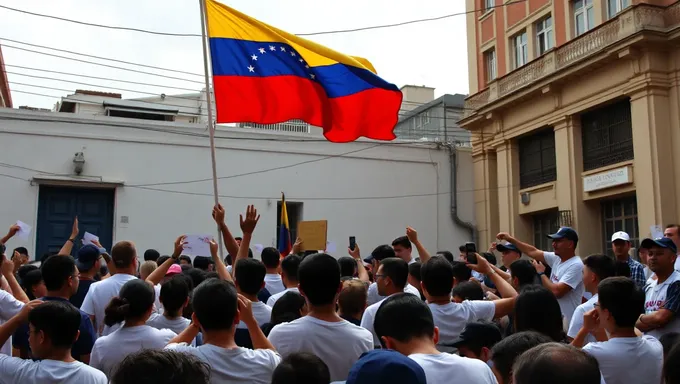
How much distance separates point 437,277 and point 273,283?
2.46 meters

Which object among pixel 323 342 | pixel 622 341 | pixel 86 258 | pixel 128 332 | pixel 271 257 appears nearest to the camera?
pixel 323 342

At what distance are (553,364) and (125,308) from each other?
2.77 meters

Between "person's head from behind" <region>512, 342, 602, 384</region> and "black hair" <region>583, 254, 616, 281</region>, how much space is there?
3.17 metres

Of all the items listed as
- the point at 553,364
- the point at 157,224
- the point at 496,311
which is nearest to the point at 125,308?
the point at 496,311

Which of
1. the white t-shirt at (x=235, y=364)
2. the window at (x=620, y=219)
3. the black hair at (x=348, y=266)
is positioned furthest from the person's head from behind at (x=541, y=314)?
the window at (x=620, y=219)

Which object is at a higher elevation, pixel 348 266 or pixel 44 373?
pixel 348 266

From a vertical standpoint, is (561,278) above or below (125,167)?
below

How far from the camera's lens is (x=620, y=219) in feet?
59.1

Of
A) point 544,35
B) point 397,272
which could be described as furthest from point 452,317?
point 544,35

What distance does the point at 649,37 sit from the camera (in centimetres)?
1616

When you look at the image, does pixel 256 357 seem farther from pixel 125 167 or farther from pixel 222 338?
pixel 125 167

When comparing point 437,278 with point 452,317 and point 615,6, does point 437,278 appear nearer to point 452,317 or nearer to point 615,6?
point 452,317

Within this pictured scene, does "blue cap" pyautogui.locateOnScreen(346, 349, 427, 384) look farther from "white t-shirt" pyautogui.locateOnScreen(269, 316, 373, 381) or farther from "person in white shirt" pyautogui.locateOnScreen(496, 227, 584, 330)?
"person in white shirt" pyautogui.locateOnScreen(496, 227, 584, 330)

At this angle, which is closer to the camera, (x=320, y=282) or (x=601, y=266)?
(x=320, y=282)
